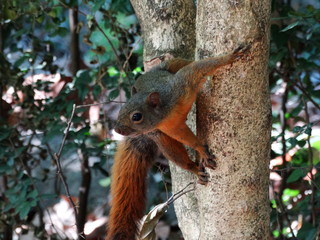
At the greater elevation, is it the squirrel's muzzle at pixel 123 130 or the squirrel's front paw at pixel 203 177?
the squirrel's muzzle at pixel 123 130

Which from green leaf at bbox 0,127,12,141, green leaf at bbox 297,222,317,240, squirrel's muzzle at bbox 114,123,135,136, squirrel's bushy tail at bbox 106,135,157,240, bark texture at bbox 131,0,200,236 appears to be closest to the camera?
squirrel's muzzle at bbox 114,123,135,136

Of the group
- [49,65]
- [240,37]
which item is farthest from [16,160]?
[240,37]

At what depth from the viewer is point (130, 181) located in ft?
5.67

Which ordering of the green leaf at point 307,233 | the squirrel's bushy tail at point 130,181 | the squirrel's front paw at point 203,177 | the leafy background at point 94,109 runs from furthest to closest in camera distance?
the leafy background at point 94,109
the green leaf at point 307,233
the squirrel's bushy tail at point 130,181
the squirrel's front paw at point 203,177

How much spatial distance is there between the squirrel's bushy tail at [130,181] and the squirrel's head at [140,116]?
0.29 m

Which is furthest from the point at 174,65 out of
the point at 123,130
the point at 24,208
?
the point at 24,208

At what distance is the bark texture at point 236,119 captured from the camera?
1.16m

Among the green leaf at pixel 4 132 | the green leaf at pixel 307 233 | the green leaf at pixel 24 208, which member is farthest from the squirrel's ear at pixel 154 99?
the green leaf at pixel 4 132

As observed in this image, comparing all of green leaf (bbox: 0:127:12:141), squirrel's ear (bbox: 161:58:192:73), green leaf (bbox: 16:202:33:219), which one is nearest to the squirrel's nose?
squirrel's ear (bbox: 161:58:192:73)

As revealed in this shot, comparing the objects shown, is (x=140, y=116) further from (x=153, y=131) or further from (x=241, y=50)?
(x=241, y=50)

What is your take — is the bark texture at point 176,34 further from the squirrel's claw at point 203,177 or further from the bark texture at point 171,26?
the squirrel's claw at point 203,177

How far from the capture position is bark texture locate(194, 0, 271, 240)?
1.16 metres

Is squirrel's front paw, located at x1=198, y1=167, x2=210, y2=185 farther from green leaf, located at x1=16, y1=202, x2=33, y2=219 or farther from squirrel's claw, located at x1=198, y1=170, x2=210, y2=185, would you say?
green leaf, located at x1=16, y1=202, x2=33, y2=219

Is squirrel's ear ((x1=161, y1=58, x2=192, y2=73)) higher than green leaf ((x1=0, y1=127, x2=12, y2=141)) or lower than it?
higher
